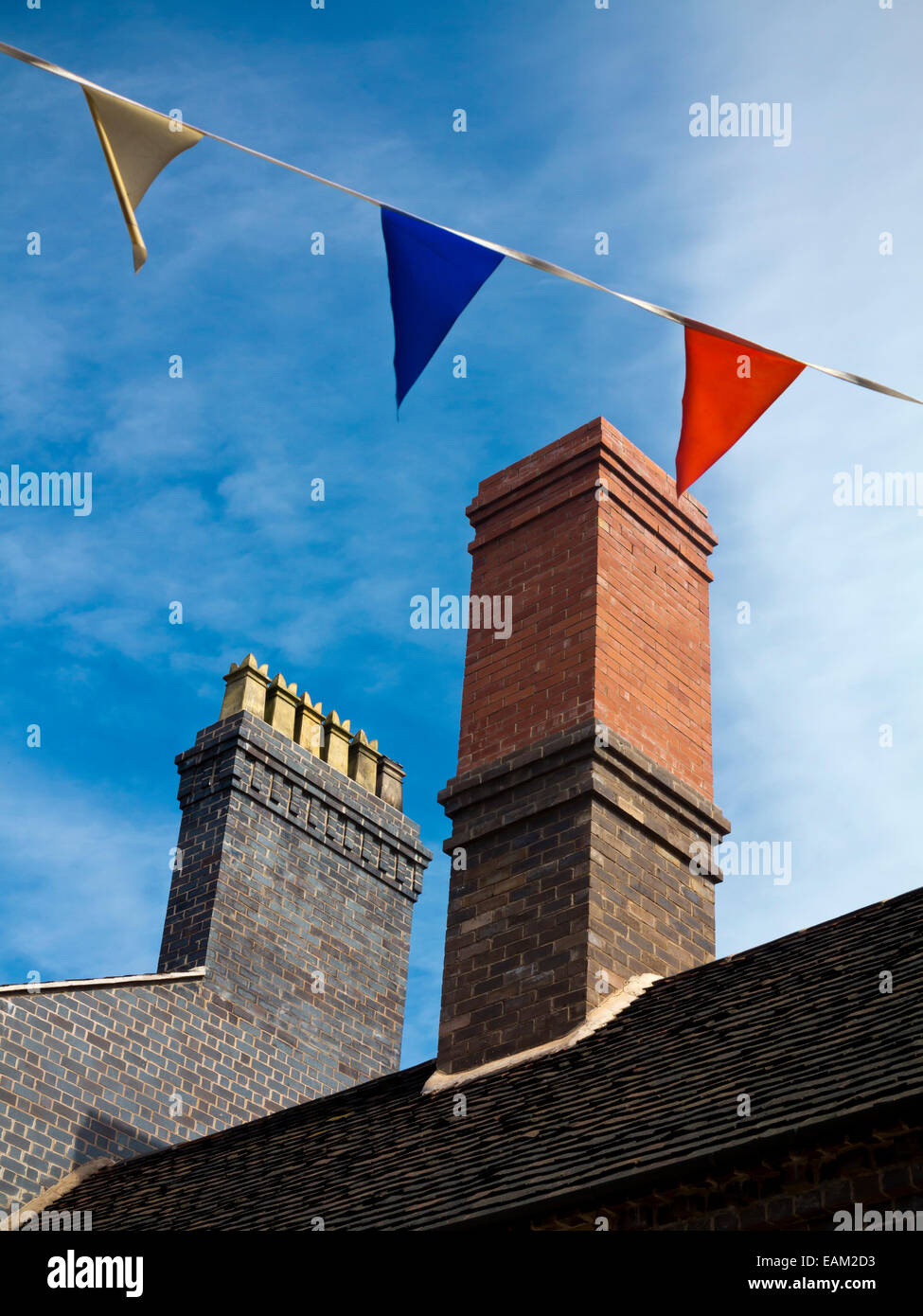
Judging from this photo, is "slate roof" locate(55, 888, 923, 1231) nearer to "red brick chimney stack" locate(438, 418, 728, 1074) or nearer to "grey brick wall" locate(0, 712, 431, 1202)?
"red brick chimney stack" locate(438, 418, 728, 1074)

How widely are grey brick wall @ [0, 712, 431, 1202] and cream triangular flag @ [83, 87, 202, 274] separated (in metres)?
7.87

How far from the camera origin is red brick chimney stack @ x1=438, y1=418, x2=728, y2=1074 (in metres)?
10.2

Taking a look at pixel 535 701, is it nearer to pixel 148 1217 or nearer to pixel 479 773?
pixel 479 773

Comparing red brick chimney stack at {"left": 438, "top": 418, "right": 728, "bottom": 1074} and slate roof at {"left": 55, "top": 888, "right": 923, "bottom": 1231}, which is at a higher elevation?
red brick chimney stack at {"left": 438, "top": 418, "right": 728, "bottom": 1074}

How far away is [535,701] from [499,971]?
2072 mm

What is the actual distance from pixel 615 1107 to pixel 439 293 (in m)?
4.23

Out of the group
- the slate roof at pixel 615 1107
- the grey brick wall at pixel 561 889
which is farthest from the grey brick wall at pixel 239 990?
the grey brick wall at pixel 561 889

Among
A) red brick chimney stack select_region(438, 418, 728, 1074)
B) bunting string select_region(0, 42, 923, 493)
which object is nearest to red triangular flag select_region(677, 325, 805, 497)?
bunting string select_region(0, 42, 923, 493)

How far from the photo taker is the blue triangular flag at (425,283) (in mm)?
7625

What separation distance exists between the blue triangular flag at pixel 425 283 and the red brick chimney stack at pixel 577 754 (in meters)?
3.79

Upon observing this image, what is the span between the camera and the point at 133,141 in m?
6.97

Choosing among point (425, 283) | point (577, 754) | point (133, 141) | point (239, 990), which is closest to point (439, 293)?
point (425, 283)

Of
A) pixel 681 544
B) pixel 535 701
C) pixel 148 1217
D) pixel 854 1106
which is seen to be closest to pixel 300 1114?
pixel 148 1217
